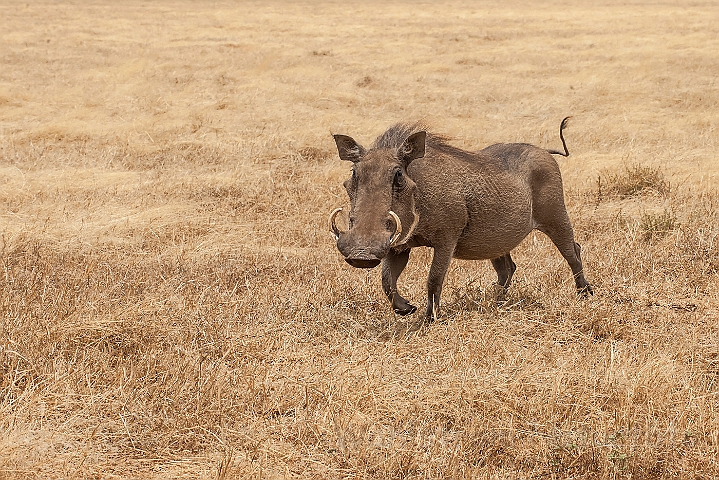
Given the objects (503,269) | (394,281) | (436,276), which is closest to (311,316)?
(394,281)

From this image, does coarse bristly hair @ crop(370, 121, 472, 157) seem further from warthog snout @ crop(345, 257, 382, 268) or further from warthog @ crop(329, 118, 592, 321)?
warthog snout @ crop(345, 257, 382, 268)

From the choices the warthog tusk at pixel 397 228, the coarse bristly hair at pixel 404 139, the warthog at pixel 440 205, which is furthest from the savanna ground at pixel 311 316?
the coarse bristly hair at pixel 404 139

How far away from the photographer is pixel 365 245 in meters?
4.29

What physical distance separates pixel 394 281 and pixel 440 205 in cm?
54

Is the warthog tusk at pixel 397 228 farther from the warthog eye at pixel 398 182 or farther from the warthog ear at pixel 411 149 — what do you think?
the warthog ear at pixel 411 149

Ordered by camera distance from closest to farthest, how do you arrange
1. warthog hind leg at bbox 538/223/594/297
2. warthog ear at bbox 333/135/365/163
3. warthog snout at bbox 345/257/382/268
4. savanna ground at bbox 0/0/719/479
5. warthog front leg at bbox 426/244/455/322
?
1. savanna ground at bbox 0/0/719/479
2. warthog snout at bbox 345/257/382/268
3. warthog ear at bbox 333/135/365/163
4. warthog front leg at bbox 426/244/455/322
5. warthog hind leg at bbox 538/223/594/297

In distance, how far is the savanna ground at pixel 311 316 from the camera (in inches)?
139

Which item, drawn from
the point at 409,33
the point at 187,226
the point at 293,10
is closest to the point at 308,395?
the point at 187,226

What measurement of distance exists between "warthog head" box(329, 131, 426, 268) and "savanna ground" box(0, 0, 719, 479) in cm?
60

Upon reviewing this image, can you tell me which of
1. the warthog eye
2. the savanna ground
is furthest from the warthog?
the savanna ground

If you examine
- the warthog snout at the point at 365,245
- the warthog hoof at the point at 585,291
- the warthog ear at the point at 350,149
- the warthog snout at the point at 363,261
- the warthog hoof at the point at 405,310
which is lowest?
the warthog hoof at the point at 585,291

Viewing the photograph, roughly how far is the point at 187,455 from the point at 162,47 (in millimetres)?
23706

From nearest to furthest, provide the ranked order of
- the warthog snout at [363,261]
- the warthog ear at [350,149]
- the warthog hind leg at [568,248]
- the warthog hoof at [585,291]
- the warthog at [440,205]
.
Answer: the warthog snout at [363,261], the warthog at [440,205], the warthog ear at [350,149], the warthog hoof at [585,291], the warthog hind leg at [568,248]

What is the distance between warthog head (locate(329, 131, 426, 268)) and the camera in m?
4.30
